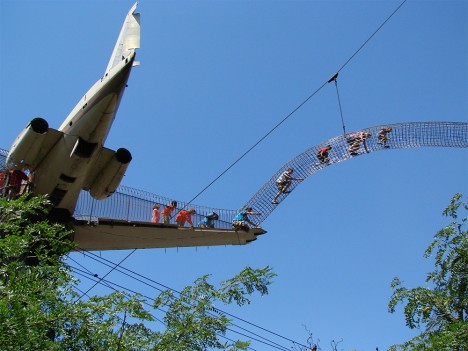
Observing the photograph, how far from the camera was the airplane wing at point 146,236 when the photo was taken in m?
18.0

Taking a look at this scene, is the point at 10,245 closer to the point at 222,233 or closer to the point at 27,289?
the point at 27,289

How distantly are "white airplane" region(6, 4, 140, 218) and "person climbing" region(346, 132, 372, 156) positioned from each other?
6.23m

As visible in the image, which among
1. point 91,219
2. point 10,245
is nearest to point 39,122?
point 91,219

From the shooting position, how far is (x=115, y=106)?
14703 millimetres

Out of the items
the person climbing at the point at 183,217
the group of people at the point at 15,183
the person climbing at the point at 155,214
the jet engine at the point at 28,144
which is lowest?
the group of people at the point at 15,183

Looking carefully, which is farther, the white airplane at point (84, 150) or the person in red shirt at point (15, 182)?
the person in red shirt at point (15, 182)

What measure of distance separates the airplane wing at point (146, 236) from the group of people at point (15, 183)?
2.33m

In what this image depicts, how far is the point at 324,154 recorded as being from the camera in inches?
651

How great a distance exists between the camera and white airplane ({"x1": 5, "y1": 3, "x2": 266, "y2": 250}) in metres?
14.7

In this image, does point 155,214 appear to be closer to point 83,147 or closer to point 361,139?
point 83,147

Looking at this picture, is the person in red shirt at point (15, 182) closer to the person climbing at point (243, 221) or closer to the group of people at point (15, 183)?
the group of people at point (15, 183)

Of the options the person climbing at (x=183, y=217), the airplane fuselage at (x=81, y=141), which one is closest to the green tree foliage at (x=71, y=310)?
the airplane fuselage at (x=81, y=141)

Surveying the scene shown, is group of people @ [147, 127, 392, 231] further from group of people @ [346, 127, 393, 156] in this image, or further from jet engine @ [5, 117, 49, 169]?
jet engine @ [5, 117, 49, 169]

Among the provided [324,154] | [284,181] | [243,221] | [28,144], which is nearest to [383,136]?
[324,154]
